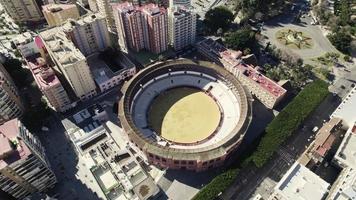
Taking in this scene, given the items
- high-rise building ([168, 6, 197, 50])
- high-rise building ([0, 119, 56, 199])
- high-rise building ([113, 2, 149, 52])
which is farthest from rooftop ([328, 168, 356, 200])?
high-rise building ([113, 2, 149, 52])

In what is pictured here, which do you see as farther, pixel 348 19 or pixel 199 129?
pixel 348 19

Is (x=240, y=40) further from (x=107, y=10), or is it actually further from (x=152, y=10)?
(x=107, y=10)

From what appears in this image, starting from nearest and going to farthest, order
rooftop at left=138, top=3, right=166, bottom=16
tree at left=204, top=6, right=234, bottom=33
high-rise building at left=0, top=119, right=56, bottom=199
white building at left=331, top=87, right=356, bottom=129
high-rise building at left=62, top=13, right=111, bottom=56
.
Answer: high-rise building at left=0, top=119, right=56, bottom=199 → white building at left=331, top=87, right=356, bottom=129 → high-rise building at left=62, top=13, right=111, bottom=56 → rooftop at left=138, top=3, right=166, bottom=16 → tree at left=204, top=6, right=234, bottom=33

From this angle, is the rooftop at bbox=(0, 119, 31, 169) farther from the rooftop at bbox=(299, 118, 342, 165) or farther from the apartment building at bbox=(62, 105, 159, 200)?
the rooftop at bbox=(299, 118, 342, 165)

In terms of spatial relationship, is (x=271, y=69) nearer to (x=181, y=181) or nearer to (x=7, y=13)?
(x=181, y=181)

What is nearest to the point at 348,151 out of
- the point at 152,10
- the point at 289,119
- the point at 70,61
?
the point at 289,119

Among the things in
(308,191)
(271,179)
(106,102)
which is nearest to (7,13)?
(106,102)
